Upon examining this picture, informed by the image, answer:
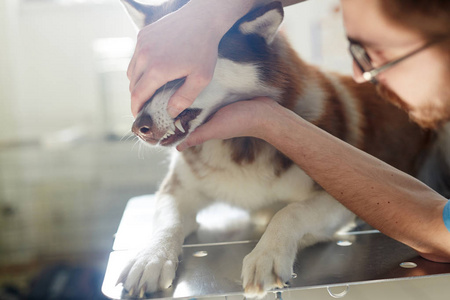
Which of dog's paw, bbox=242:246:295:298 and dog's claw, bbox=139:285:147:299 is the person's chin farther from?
dog's claw, bbox=139:285:147:299

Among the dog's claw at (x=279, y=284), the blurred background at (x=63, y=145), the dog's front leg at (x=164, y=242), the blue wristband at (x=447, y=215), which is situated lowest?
the blurred background at (x=63, y=145)

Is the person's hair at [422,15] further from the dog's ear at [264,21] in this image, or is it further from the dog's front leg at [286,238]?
the dog's front leg at [286,238]

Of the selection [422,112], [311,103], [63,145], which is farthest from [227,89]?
[63,145]

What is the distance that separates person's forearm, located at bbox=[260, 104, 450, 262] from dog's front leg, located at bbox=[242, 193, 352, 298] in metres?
0.12

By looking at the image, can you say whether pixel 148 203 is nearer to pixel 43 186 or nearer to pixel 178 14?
pixel 178 14

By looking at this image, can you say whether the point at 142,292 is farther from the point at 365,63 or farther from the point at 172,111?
the point at 365,63

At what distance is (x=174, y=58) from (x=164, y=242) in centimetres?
38

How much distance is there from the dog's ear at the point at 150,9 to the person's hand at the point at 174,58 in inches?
8.6

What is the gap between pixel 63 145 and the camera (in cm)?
263

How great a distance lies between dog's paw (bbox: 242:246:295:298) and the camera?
726mm

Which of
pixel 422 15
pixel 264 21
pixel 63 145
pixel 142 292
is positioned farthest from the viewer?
pixel 63 145

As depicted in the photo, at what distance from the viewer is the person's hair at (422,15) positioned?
105cm

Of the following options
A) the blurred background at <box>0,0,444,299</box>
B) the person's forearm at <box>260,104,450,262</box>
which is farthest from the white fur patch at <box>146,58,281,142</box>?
the blurred background at <box>0,0,444,299</box>

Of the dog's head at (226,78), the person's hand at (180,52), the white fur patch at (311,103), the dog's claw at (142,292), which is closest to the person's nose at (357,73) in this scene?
the white fur patch at (311,103)
